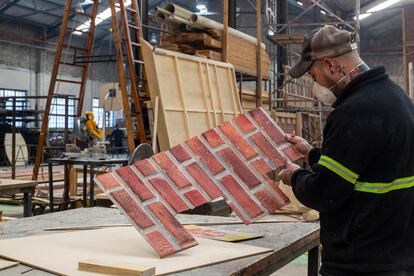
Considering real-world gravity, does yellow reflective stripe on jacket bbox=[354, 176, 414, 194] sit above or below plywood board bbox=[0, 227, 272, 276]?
above

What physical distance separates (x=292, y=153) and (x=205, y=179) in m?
0.48

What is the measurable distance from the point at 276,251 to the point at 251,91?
24.8ft

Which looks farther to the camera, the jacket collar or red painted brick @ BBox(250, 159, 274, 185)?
red painted brick @ BBox(250, 159, 274, 185)

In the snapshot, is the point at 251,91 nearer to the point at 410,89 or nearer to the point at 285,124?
the point at 285,124

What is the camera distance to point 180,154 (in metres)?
2.47

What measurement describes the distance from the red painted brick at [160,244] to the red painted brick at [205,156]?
1.59 ft

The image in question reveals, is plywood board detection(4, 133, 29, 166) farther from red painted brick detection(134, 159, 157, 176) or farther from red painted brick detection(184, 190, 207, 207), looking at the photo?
red painted brick detection(184, 190, 207, 207)

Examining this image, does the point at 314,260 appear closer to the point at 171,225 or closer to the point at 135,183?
the point at 171,225

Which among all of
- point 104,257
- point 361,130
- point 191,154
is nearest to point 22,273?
point 104,257

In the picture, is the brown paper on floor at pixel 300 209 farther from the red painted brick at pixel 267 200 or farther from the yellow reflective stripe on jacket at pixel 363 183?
the yellow reflective stripe on jacket at pixel 363 183

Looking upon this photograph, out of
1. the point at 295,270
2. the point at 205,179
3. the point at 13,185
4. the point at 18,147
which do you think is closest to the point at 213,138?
the point at 205,179

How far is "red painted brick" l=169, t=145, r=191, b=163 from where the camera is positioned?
96.5 inches

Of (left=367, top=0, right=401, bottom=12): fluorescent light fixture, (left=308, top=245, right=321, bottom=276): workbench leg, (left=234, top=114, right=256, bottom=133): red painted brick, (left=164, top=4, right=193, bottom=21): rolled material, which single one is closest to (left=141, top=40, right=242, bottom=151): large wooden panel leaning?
(left=164, top=4, right=193, bottom=21): rolled material

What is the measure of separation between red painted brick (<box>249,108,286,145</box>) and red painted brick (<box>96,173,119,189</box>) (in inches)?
32.9
